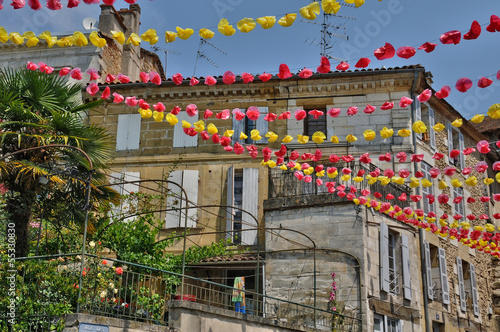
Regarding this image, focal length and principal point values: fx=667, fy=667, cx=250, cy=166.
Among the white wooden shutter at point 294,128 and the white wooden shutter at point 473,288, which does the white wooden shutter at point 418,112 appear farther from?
the white wooden shutter at point 473,288

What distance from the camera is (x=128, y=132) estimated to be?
19.2 m

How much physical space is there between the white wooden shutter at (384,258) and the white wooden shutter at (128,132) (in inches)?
293

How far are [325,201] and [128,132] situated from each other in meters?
6.58

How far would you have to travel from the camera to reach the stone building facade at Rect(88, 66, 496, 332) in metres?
15.4

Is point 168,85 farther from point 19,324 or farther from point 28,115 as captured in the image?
point 19,324

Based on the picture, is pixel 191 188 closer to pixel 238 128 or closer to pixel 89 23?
pixel 238 128

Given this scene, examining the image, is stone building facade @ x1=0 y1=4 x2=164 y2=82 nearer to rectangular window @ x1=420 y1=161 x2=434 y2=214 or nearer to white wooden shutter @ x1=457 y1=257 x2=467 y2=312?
rectangular window @ x1=420 y1=161 x2=434 y2=214

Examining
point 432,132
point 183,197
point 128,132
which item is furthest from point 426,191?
point 128,132

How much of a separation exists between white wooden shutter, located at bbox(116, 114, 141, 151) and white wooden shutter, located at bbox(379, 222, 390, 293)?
745 centimetres

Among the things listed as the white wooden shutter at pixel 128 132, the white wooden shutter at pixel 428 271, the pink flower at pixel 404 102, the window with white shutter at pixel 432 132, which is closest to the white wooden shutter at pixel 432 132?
the window with white shutter at pixel 432 132

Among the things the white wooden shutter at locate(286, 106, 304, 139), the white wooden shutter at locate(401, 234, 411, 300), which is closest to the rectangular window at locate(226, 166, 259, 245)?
the white wooden shutter at locate(286, 106, 304, 139)

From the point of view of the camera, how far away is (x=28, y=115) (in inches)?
446

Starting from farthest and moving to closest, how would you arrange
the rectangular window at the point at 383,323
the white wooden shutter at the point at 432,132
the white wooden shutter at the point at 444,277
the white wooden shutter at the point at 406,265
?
the white wooden shutter at the point at 432,132
the white wooden shutter at the point at 444,277
the white wooden shutter at the point at 406,265
the rectangular window at the point at 383,323

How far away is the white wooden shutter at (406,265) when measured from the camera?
16219mm
